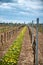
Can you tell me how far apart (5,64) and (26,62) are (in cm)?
156

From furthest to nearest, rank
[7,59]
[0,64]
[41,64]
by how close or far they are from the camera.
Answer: [7,59], [41,64], [0,64]

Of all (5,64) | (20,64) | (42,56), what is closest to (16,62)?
(20,64)

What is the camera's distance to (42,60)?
37.0 feet

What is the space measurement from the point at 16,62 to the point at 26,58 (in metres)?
1.28

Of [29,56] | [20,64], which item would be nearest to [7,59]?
[20,64]

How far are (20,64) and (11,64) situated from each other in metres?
0.70

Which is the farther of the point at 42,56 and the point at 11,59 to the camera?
the point at 42,56

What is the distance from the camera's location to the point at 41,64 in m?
10.2

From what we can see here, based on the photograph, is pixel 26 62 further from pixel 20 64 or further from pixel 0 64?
pixel 0 64

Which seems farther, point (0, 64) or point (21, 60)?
point (21, 60)

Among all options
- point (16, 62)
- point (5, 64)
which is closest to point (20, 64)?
point (16, 62)

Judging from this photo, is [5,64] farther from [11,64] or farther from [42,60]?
[42,60]

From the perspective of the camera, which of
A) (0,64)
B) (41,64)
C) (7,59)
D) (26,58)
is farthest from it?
(26,58)

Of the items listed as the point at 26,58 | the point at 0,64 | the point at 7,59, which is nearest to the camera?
the point at 0,64
